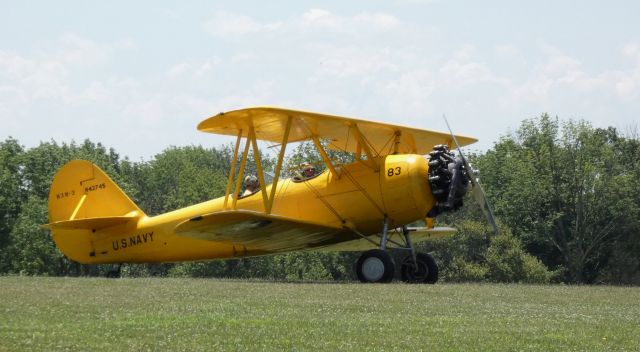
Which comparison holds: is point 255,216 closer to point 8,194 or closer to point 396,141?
point 396,141

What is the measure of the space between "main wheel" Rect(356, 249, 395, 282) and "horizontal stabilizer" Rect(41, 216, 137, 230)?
→ 6.34 m

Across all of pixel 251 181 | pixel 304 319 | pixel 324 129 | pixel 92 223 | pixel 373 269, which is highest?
pixel 324 129

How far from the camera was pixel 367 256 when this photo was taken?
642 inches

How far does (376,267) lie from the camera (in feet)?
52.9

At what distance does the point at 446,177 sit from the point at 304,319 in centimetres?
714

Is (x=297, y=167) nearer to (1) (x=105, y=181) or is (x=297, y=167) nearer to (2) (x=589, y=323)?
(1) (x=105, y=181)

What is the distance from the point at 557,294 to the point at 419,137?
18.0 ft

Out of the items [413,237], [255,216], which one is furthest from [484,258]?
[255,216]

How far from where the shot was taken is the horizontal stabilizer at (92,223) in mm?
19141

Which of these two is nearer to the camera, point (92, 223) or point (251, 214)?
point (251, 214)

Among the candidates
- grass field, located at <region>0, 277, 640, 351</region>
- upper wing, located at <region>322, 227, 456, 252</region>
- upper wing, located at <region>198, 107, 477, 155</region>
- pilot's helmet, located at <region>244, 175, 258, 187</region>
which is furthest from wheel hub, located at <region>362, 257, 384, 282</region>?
pilot's helmet, located at <region>244, 175, 258, 187</region>

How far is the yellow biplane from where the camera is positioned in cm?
1628

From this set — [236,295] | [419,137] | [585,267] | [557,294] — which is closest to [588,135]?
[585,267]

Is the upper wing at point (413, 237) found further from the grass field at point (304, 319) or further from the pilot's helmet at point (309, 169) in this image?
the grass field at point (304, 319)
